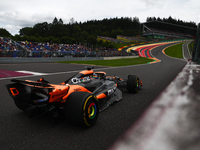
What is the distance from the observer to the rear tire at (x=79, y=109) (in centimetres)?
230

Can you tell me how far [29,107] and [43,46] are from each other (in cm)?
2545

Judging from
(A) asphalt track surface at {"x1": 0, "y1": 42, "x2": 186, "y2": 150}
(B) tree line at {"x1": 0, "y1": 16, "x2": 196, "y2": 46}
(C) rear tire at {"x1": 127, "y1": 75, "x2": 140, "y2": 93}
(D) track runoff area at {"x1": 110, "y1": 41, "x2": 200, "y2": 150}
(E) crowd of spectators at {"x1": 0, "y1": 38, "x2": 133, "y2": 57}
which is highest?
(B) tree line at {"x1": 0, "y1": 16, "x2": 196, "y2": 46}

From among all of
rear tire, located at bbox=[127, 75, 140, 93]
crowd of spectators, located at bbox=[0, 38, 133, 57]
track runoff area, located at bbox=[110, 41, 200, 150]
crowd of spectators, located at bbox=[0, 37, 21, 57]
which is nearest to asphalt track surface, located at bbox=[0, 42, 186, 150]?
track runoff area, located at bbox=[110, 41, 200, 150]

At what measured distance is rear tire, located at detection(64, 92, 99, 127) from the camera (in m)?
2.30

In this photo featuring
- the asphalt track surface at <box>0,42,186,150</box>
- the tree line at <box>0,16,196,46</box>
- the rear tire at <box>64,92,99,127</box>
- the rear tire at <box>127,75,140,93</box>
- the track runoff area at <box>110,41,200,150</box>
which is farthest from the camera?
the tree line at <box>0,16,196,46</box>

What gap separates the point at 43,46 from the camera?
2569cm

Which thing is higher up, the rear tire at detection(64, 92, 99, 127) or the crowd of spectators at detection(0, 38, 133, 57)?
the crowd of spectators at detection(0, 38, 133, 57)

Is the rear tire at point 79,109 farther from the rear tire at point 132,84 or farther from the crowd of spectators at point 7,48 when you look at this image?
the crowd of spectators at point 7,48

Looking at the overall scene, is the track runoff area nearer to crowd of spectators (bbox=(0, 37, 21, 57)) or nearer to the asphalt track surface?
the asphalt track surface

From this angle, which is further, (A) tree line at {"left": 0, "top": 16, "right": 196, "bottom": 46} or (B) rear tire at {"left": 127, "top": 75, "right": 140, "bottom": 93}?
(A) tree line at {"left": 0, "top": 16, "right": 196, "bottom": 46}

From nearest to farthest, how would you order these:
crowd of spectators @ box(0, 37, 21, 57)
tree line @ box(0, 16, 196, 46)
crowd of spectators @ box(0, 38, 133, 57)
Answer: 1. crowd of spectators @ box(0, 37, 21, 57)
2. crowd of spectators @ box(0, 38, 133, 57)
3. tree line @ box(0, 16, 196, 46)

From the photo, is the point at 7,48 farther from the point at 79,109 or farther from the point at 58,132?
the point at 79,109

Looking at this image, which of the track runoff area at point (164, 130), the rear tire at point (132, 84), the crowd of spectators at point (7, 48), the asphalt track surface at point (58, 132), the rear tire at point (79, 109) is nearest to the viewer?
the track runoff area at point (164, 130)

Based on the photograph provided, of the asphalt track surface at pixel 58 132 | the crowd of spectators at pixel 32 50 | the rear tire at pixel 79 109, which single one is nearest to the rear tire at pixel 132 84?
the asphalt track surface at pixel 58 132
